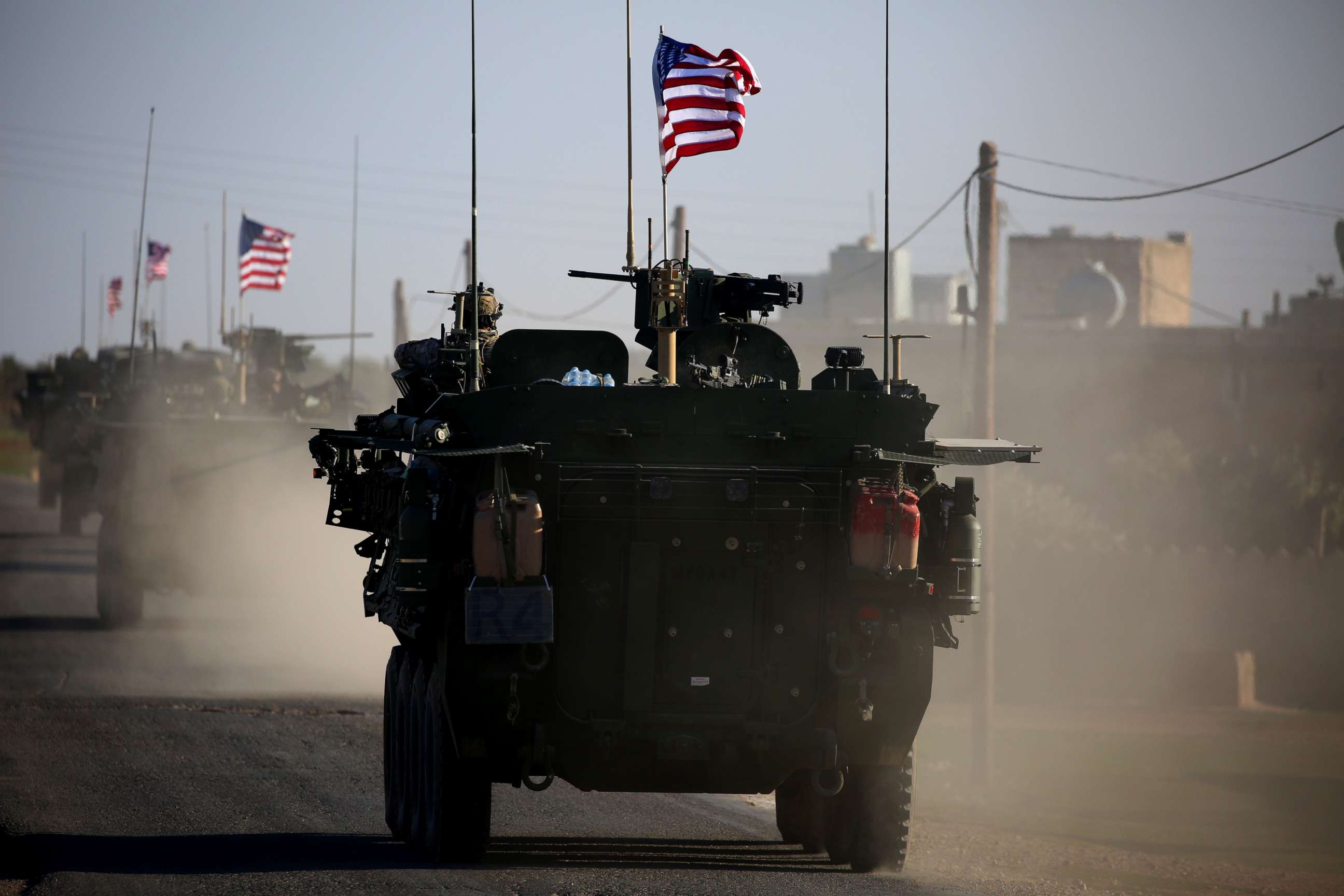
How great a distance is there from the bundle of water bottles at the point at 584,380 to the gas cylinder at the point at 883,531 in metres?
1.68

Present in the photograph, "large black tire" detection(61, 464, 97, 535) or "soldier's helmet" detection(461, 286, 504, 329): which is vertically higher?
"soldier's helmet" detection(461, 286, 504, 329)

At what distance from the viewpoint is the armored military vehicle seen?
9.30m

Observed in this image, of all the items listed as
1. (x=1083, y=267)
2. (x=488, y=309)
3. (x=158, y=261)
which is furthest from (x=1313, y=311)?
(x=488, y=309)

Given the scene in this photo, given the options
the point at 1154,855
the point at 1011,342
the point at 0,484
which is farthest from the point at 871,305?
the point at 1154,855

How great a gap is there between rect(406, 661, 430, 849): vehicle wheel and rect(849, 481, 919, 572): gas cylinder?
276 centimetres

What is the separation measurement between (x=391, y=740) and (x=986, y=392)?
1108cm

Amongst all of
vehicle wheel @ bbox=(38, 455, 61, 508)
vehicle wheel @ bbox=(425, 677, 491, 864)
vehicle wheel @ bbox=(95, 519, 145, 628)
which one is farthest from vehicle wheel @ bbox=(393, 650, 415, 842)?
vehicle wheel @ bbox=(38, 455, 61, 508)

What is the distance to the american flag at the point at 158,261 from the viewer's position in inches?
1656

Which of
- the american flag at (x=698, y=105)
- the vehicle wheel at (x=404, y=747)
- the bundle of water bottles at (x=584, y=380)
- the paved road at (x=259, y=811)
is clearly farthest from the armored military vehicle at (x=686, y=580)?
the american flag at (x=698, y=105)

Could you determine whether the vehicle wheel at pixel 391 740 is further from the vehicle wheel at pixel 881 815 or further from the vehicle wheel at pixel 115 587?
the vehicle wheel at pixel 115 587

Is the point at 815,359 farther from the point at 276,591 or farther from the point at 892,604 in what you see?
the point at 892,604

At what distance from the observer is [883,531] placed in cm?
922

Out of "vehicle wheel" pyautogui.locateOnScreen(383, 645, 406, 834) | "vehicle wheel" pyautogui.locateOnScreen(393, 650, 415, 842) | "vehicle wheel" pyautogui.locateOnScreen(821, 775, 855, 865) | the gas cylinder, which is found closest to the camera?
the gas cylinder

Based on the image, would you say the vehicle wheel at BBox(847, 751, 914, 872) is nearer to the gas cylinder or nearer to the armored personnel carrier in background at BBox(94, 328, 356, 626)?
the gas cylinder
